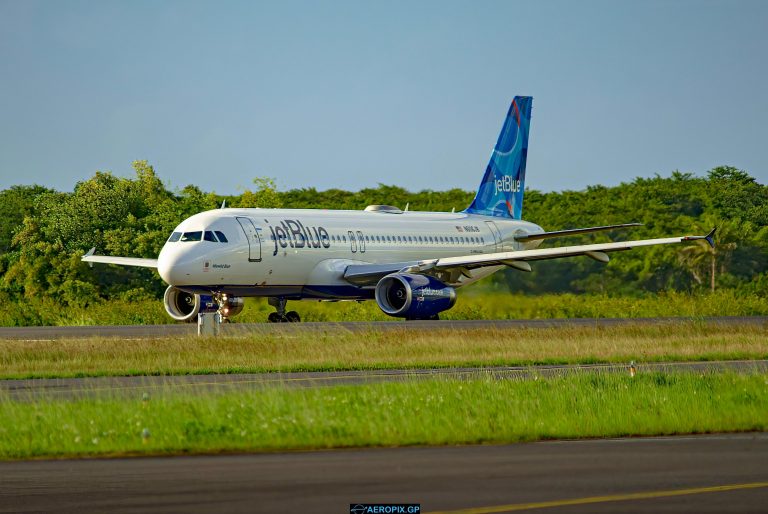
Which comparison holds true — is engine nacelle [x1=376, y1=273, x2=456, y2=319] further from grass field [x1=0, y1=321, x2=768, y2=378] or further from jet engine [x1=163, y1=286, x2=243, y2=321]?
grass field [x1=0, y1=321, x2=768, y2=378]

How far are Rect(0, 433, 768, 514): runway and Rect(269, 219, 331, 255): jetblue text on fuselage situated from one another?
98.7ft

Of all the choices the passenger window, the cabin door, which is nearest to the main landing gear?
the cabin door

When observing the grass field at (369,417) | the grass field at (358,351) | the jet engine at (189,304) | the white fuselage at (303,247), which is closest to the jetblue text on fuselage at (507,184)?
the white fuselage at (303,247)

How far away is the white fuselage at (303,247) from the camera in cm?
4291

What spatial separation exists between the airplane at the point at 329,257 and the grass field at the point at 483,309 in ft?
4.49

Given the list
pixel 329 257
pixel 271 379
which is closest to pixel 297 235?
pixel 329 257

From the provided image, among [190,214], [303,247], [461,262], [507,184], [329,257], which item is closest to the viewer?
[303,247]

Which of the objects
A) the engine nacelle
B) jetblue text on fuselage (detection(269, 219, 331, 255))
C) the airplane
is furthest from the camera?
jetblue text on fuselage (detection(269, 219, 331, 255))

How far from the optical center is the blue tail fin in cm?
5969

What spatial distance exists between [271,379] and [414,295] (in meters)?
20.4

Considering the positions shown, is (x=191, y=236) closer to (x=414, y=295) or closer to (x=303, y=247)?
(x=303, y=247)

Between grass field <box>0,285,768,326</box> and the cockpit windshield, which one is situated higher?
the cockpit windshield

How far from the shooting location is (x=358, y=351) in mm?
31328

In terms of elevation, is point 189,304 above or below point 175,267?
below
